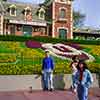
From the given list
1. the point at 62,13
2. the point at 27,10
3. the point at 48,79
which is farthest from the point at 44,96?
the point at 62,13

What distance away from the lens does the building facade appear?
4274cm

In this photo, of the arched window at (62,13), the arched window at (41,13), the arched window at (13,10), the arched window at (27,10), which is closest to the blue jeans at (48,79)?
the arched window at (13,10)

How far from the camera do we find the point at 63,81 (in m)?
17.0

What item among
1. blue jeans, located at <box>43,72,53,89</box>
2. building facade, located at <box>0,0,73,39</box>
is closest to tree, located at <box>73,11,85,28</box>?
building facade, located at <box>0,0,73,39</box>

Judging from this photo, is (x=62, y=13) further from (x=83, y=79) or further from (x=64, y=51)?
(x=83, y=79)

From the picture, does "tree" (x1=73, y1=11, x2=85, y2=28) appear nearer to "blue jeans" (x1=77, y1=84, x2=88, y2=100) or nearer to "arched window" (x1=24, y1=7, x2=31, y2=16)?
"arched window" (x1=24, y1=7, x2=31, y2=16)

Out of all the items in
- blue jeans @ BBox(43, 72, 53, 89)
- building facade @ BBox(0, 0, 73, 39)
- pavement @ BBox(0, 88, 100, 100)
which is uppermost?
building facade @ BBox(0, 0, 73, 39)

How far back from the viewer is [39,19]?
44.8 meters

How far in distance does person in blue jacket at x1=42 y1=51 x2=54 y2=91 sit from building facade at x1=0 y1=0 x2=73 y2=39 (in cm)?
2681

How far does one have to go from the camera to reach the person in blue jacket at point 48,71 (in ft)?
51.0

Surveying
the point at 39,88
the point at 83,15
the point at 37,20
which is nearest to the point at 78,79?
the point at 39,88

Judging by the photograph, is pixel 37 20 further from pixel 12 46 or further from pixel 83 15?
pixel 83 15

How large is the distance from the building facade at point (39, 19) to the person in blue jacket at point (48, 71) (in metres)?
26.8

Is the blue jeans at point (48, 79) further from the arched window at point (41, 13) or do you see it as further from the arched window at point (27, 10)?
the arched window at point (41, 13)
